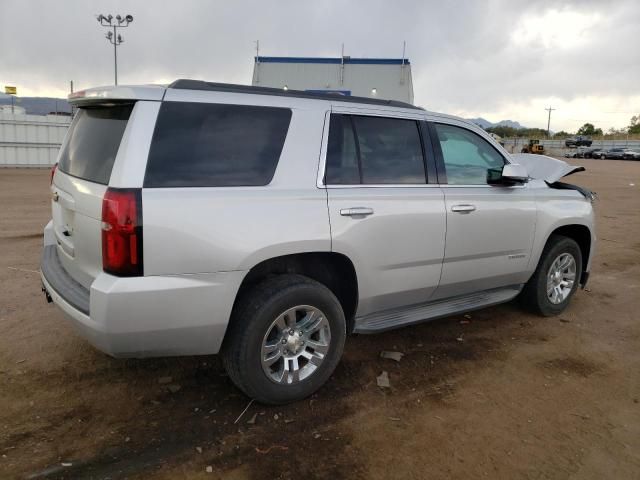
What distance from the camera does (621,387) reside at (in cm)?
374

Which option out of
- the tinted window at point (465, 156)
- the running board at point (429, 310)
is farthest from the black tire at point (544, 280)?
the tinted window at point (465, 156)

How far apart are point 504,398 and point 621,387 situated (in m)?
0.91

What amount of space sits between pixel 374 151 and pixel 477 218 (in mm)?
1056

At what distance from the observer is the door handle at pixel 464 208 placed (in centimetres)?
398

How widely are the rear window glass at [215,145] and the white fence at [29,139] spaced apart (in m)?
19.3

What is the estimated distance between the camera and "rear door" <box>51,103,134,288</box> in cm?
286

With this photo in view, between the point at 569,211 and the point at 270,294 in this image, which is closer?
the point at 270,294

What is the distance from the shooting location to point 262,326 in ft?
10.1

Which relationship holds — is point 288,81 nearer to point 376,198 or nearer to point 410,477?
point 376,198

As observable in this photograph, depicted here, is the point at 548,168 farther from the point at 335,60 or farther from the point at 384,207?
the point at 335,60

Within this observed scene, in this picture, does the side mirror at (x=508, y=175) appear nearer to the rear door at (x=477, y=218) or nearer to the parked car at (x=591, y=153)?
the rear door at (x=477, y=218)

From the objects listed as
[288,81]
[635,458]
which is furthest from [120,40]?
[635,458]

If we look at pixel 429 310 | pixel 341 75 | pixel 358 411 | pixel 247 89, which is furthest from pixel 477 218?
pixel 341 75

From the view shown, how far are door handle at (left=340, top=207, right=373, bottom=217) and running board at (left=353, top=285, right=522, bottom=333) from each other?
77 cm
